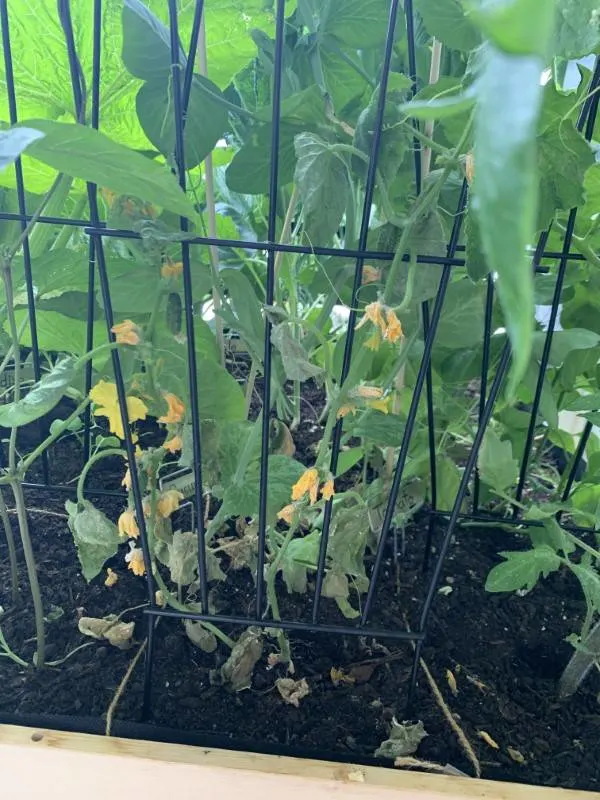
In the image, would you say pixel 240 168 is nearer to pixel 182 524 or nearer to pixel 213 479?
pixel 213 479

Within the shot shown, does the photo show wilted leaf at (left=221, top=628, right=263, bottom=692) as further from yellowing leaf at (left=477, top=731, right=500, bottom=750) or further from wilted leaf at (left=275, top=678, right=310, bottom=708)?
yellowing leaf at (left=477, top=731, right=500, bottom=750)

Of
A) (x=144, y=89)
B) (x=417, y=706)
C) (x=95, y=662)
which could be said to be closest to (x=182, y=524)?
(x=95, y=662)

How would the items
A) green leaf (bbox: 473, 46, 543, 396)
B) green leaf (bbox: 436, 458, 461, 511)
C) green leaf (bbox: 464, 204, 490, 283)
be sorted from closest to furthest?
green leaf (bbox: 473, 46, 543, 396), green leaf (bbox: 464, 204, 490, 283), green leaf (bbox: 436, 458, 461, 511)

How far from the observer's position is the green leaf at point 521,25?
0.09 meters

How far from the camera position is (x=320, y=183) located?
328 mm

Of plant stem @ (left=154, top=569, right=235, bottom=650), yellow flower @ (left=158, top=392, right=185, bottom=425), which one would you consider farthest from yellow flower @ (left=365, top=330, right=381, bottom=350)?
plant stem @ (left=154, top=569, right=235, bottom=650)

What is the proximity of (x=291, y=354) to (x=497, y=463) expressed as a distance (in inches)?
10.8

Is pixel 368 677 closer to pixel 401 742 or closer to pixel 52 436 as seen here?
pixel 401 742

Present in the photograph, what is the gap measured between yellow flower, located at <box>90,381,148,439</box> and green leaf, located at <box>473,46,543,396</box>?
13.4 inches

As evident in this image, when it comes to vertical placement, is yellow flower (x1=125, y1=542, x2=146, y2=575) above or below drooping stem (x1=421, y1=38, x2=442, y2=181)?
below

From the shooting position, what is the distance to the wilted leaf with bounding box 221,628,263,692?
1.66 ft

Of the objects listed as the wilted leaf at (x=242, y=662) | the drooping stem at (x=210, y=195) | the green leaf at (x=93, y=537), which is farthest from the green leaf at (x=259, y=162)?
the wilted leaf at (x=242, y=662)

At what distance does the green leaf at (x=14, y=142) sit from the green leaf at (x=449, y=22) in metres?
0.21

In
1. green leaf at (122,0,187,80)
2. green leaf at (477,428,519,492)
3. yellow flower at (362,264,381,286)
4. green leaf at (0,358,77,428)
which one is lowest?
green leaf at (477,428,519,492)
